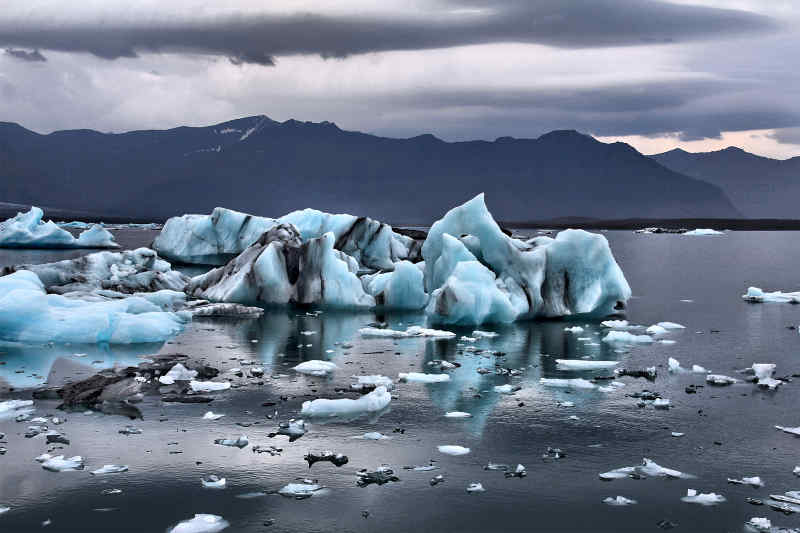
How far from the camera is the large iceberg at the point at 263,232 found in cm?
3588

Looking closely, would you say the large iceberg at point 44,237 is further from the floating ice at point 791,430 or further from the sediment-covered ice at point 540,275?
the floating ice at point 791,430

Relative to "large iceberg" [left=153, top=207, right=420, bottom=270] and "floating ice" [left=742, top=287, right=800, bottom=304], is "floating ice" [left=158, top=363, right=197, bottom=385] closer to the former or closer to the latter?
"large iceberg" [left=153, top=207, right=420, bottom=270]

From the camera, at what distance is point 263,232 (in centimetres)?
3131

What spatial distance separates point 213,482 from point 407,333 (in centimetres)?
1103

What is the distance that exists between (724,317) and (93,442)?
19206mm

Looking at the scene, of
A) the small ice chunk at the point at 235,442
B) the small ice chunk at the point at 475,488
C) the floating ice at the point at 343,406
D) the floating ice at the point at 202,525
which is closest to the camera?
the floating ice at the point at 202,525

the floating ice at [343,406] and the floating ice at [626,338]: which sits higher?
the floating ice at [626,338]

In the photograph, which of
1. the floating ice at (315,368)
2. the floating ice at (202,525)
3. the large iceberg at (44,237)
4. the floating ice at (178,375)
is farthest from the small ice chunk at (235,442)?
the large iceberg at (44,237)

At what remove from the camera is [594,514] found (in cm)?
829

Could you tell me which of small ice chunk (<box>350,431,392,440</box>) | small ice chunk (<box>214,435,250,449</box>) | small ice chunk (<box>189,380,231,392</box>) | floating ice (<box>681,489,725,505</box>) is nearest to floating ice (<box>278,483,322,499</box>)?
small ice chunk (<box>214,435,250,449</box>)

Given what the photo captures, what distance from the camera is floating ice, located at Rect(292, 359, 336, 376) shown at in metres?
14.8

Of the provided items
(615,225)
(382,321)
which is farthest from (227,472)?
(615,225)

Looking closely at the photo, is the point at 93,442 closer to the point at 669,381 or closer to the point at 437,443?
the point at 437,443

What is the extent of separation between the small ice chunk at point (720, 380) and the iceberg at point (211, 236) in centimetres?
2964
